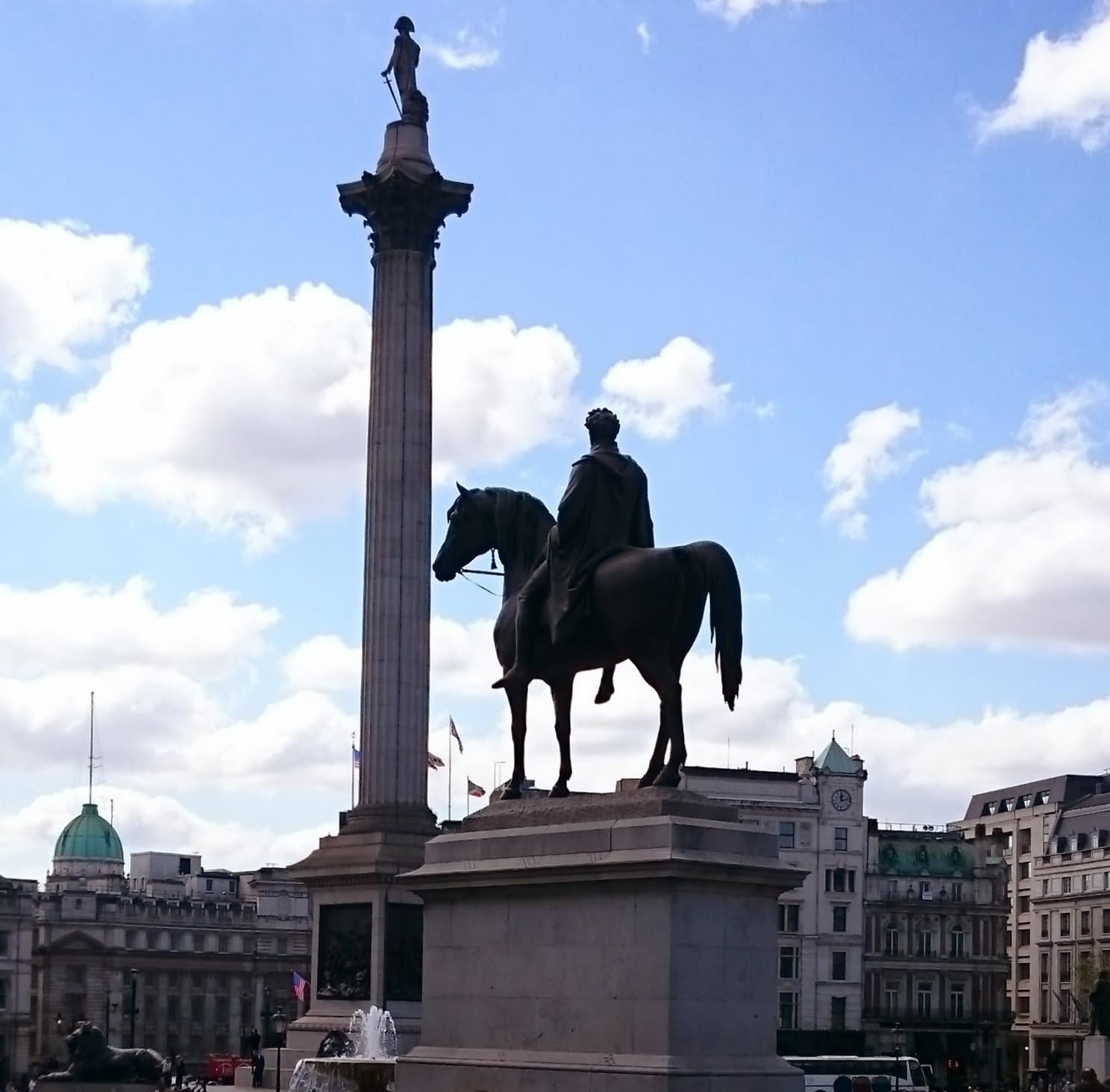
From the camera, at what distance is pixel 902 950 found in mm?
115500

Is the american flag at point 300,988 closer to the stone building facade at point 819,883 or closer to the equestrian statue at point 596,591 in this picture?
the equestrian statue at point 596,591

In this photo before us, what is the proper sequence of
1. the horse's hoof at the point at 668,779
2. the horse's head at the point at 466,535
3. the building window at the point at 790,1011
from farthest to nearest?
the building window at the point at 790,1011 → the horse's head at the point at 466,535 → the horse's hoof at the point at 668,779

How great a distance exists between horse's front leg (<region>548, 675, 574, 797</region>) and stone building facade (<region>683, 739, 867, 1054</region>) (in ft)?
282

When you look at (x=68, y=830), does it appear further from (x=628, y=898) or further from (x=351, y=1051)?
(x=628, y=898)

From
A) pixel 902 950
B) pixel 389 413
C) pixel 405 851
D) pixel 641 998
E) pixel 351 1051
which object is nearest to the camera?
pixel 641 998

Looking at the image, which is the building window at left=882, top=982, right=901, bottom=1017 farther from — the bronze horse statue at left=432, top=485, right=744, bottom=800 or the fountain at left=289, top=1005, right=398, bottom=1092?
the bronze horse statue at left=432, top=485, right=744, bottom=800

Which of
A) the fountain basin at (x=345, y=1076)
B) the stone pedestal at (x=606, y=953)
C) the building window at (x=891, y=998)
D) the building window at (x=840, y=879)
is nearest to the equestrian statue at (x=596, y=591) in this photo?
the stone pedestal at (x=606, y=953)

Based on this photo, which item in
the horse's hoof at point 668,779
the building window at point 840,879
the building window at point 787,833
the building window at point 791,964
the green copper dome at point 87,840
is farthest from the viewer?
the green copper dome at point 87,840

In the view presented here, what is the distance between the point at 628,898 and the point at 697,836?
0.86m

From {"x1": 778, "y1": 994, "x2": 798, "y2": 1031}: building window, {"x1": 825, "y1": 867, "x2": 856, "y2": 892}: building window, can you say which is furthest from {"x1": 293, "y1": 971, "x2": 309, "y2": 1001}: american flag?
{"x1": 825, "y1": 867, "x2": 856, "y2": 892}: building window

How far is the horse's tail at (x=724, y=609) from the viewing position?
67.8 ft

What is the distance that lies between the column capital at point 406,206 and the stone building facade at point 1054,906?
66.0 m

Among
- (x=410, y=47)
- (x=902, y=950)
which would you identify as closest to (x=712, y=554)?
(x=410, y=47)

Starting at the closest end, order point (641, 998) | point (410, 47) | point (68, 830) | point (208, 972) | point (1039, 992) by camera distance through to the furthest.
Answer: point (641, 998)
point (410, 47)
point (1039, 992)
point (208, 972)
point (68, 830)
